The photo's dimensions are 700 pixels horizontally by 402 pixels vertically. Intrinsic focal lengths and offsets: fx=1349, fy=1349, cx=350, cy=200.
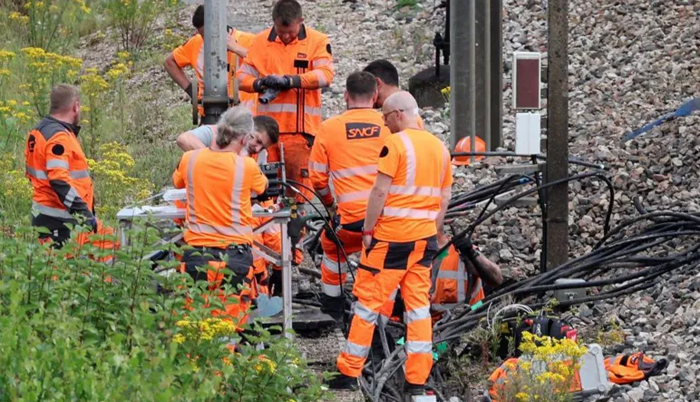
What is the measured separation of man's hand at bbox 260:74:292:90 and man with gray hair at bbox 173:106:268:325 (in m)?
2.41

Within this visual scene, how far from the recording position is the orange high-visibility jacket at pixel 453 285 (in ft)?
32.2

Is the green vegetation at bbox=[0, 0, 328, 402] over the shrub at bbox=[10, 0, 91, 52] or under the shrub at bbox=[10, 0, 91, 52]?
under

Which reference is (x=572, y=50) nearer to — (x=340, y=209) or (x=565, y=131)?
(x=565, y=131)

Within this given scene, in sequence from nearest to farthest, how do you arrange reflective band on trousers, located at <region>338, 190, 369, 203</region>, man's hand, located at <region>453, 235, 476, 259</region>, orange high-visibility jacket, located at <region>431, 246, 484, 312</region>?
reflective band on trousers, located at <region>338, 190, 369, 203</region> < man's hand, located at <region>453, 235, 476, 259</region> < orange high-visibility jacket, located at <region>431, 246, 484, 312</region>

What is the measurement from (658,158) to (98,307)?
22.8 feet

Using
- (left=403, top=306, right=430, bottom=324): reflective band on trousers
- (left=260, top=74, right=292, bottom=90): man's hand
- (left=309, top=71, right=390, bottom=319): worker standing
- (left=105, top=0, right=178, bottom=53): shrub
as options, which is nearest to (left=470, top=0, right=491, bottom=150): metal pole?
(left=260, top=74, right=292, bottom=90): man's hand

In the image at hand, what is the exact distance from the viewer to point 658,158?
12.2 meters

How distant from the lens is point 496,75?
14.7 meters

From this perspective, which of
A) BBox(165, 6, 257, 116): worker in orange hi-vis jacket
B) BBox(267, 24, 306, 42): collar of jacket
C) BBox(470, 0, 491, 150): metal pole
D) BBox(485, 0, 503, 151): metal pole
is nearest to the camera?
BBox(267, 24, 306, 42): collar of jacket

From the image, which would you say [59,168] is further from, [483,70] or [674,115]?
[674,115]

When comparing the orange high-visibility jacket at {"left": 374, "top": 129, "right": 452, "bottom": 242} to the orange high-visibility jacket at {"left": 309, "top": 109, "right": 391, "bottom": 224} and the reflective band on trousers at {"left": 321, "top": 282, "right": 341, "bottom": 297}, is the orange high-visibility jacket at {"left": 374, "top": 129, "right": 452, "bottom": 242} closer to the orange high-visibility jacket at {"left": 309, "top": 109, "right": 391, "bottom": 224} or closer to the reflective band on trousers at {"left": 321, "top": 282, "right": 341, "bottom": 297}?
the orange high-visibility jacket at {"left": 309, "top": 109, "right": 391, "bottom": 224}

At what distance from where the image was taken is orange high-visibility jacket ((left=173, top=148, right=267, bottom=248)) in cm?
829

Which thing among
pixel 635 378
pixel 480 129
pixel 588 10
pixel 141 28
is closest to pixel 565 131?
pixel 635 378

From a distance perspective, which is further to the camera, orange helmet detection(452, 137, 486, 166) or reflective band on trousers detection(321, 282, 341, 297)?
orange helmet detection(452, 137, 486, 166)
